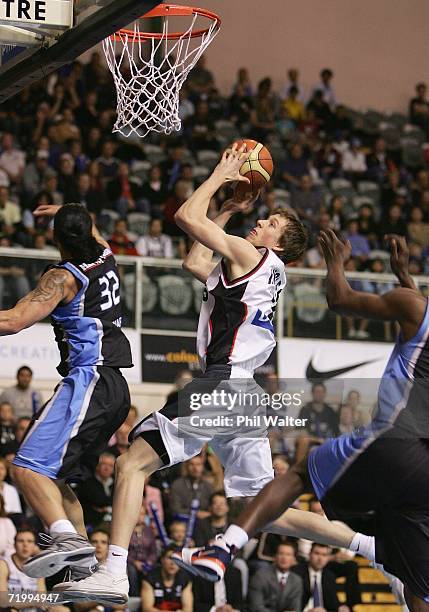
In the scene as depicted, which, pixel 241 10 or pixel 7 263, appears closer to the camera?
pixel 7 263

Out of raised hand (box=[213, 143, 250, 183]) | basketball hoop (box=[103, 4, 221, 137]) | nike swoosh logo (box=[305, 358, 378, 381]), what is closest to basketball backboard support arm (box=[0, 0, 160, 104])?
basketball hoop (box=[103, 4, 221, 137])

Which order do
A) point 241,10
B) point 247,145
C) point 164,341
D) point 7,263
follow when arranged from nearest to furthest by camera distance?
1. point 247,145
2. point 7,263
3. point 164,341
4. point 241,10

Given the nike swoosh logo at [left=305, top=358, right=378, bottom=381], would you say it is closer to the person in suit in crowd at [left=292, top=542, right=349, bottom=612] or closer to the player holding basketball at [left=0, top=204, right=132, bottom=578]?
the person in suit in crowd at [left=292, top=542, right=349, bottom=612]

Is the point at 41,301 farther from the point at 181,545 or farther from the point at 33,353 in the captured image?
the point at 33,353

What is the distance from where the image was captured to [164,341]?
46.3ft

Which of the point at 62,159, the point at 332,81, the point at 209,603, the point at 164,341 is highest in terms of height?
the point at 332,81

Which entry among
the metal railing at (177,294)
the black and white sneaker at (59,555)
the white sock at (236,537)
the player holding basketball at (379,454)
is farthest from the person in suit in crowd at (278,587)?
the white sock at (236,537)

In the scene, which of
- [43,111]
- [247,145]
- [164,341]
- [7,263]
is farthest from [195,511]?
[43,111]

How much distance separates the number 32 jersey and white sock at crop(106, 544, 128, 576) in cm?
120

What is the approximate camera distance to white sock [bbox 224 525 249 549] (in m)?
6.25

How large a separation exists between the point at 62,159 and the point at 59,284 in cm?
913

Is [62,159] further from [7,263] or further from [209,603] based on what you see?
[209,603]

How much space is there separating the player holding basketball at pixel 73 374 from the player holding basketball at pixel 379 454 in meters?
1.16

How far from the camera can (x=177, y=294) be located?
553 inches
